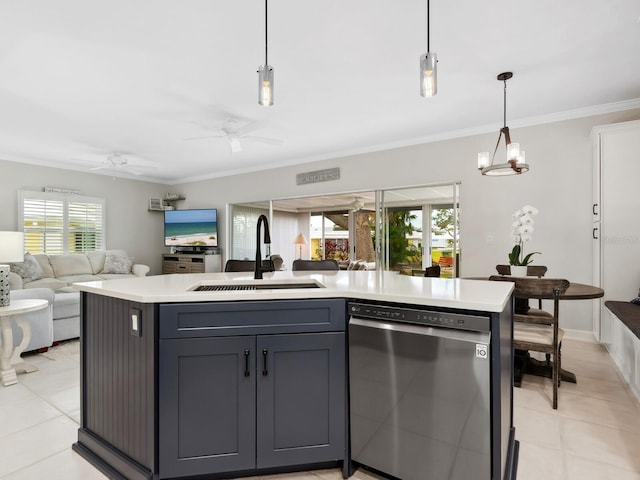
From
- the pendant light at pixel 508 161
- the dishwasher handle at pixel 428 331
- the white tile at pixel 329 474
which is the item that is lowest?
the white tile at pixel 329 474

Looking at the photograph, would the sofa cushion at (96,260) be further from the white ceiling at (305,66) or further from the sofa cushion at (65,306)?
the sofa cushion at (65,306)

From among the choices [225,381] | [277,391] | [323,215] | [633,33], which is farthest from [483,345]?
[323,215]

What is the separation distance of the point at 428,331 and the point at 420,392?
0.85ft

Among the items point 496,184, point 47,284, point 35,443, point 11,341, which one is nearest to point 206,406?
point 35,443

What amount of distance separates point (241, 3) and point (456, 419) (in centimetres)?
245

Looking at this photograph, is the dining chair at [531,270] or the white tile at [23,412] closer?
the white tile at [23,412]

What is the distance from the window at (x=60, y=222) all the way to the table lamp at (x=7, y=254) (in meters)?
3.22

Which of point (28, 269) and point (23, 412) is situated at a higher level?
point (28, 269)

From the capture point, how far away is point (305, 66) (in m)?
2.83

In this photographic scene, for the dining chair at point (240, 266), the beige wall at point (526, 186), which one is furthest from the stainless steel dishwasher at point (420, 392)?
the beige wall at point (526, 186)

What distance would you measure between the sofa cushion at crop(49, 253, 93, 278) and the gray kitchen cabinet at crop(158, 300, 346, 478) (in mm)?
5424

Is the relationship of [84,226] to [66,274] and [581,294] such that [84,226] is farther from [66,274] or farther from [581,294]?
[581,294]

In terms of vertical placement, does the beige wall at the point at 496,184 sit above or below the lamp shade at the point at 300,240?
above

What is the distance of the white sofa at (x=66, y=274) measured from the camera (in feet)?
12.8
